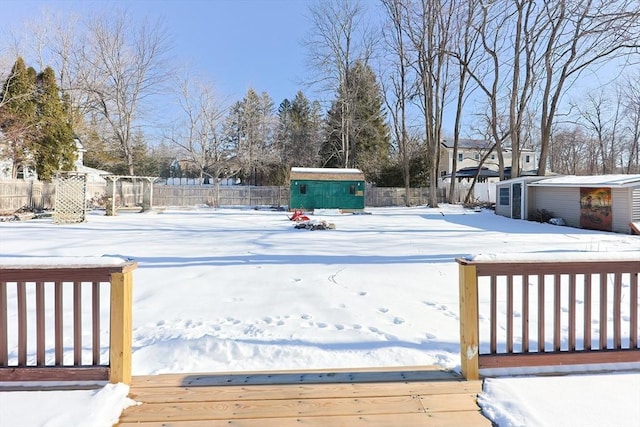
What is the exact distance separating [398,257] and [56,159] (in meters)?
20.9

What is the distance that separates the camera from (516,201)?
18.2m

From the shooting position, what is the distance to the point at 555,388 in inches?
94.0

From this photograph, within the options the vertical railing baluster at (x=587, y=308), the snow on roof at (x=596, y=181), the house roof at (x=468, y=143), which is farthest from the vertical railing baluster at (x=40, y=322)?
the house roof at (x=468, y=143)

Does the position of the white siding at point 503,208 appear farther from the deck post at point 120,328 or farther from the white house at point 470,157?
the white house at point 470,157

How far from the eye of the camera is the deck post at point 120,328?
7.66 ft

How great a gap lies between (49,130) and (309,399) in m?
23.1

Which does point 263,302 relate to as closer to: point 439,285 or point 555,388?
point 439,285

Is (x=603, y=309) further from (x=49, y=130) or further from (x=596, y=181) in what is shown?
(x=49, y=130)

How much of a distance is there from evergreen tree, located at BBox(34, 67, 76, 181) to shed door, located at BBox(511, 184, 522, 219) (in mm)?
23483

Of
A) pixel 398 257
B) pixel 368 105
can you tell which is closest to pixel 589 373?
pixel 398 257

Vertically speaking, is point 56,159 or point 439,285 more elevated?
point 56,159

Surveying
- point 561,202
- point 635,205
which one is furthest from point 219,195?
point 635,205

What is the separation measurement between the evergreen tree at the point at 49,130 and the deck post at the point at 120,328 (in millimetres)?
21252

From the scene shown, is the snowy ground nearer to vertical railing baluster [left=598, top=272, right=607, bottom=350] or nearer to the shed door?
vertical railing baluster [left=598, top=272, right=607, bottom=350]
